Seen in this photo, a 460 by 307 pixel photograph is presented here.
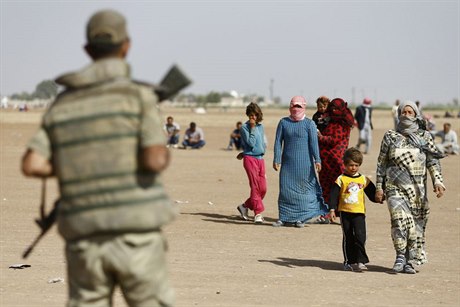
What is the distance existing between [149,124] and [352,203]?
22.8 ft

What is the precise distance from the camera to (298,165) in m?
15.9

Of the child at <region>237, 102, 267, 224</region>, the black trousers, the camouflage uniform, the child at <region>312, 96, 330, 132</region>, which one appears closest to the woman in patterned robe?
the black trousers

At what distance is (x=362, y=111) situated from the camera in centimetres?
3438

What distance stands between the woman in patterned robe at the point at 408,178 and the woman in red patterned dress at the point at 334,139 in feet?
14.1

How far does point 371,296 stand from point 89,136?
5585 mm

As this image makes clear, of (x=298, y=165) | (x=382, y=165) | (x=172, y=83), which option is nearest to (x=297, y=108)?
(x=298, y=165)

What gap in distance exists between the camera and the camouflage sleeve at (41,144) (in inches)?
212

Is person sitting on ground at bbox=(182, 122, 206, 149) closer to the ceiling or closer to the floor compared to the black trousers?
closer to the floor

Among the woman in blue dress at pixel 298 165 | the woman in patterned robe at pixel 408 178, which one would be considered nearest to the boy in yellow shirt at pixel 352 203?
the woman in patterned robe at pixel 408 178

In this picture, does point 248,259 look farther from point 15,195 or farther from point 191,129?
point 191,129

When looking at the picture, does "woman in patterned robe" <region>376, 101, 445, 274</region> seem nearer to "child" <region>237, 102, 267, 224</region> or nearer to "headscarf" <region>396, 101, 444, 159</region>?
"headscarf" <region>396, 101, 444, 159</region>

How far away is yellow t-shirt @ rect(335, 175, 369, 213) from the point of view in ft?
39.4

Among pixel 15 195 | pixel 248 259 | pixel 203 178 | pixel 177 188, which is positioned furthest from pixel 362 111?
pixel 248 259

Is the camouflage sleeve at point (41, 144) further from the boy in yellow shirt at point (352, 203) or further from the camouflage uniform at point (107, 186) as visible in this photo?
the boy in yellow shirt at point (352, 203)
